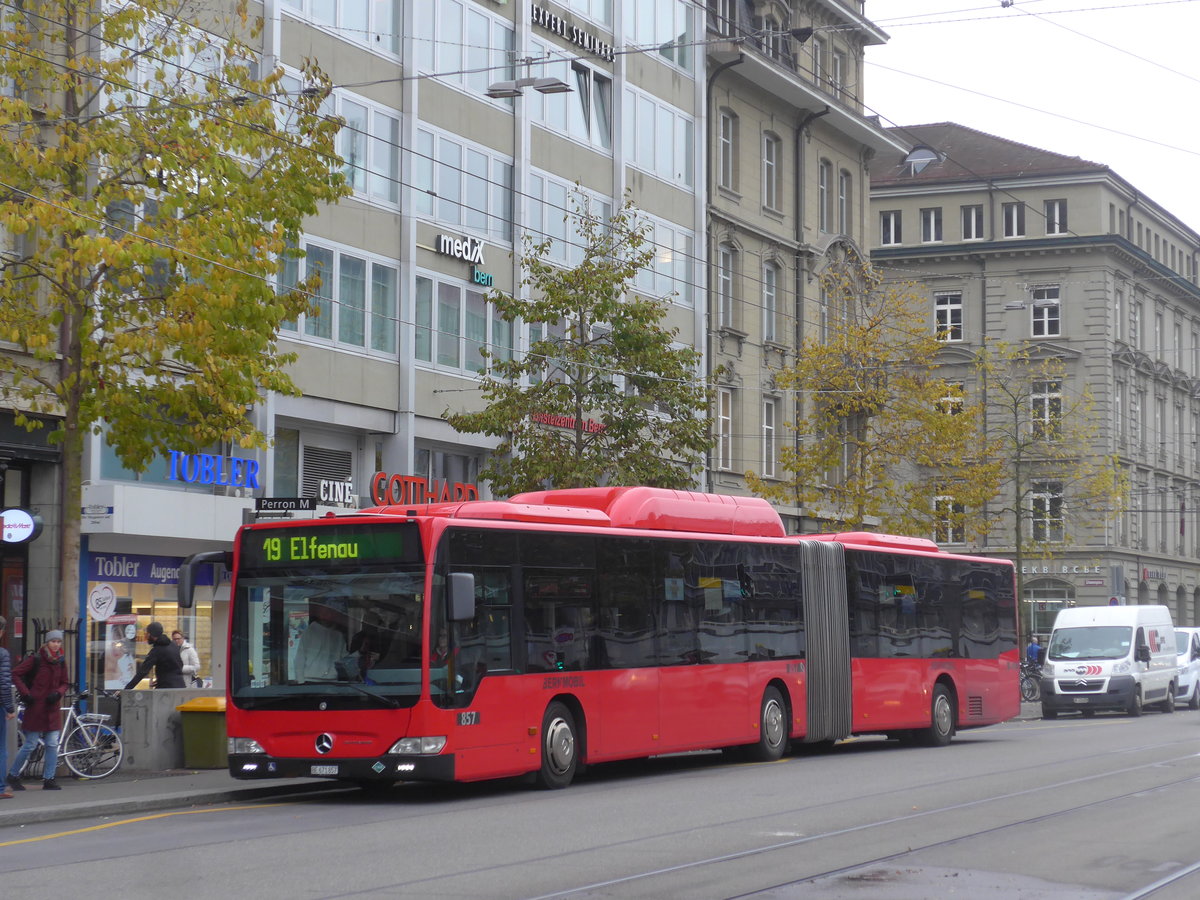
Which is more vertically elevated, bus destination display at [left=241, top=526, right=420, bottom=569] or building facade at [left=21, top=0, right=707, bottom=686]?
building facade at [left=21, top=0, right=707, bottom=686]

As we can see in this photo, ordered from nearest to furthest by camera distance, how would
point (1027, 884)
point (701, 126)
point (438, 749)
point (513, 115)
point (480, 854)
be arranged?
1. point (1027, 884)
2. point (480, 854)
3. point (438, 749)
4. point (513, 115)
5. point (701, 126)

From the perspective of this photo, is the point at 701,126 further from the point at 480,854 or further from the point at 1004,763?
the point at 480,854

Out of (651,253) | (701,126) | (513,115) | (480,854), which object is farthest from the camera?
(701,126)

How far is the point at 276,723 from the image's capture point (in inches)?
675

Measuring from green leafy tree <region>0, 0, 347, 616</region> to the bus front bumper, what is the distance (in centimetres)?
322

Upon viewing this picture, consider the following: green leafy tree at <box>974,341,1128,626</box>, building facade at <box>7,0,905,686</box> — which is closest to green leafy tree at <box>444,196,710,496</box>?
building facade at <box>7,0,905,686</box>

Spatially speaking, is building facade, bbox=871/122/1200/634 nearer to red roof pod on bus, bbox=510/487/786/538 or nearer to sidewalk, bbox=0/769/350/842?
red roof pod on bus, bbox=510/487/786/538

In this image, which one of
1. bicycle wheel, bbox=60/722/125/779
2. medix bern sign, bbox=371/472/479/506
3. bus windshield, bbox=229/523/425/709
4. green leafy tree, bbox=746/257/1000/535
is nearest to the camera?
bus windshield, bbox=229/523/425/709

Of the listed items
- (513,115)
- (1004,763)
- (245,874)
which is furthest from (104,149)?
(513,115)

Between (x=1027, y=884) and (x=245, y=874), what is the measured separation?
482 centimetres

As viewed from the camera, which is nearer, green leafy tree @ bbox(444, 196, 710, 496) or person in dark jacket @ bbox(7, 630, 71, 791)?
person in dark jacket @ bbox(7, 630, 71, 791)

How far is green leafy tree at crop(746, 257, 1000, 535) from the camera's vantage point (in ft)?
138

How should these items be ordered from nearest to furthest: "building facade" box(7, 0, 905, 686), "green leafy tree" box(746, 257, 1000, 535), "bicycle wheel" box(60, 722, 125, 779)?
"bicycle wheel" box(60, 722, 125, 779) < "building facade" box(7, 0, 905, 686) < "green leafy tree" box(746, 257, 1000, 535)

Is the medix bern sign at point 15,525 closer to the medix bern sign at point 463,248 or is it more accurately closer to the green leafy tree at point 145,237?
the green leafy tree at point 145,237
